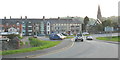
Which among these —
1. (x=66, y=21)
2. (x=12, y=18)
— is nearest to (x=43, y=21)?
(x=66, y=21)

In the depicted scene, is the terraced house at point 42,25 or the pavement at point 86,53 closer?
the pavement at point 86,53

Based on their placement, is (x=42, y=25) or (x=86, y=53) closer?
(x=86, y=53)

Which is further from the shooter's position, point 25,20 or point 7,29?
point 25,20

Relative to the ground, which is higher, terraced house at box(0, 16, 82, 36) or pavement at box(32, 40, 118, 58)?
terraced house at box(0, 16, 82, 36)

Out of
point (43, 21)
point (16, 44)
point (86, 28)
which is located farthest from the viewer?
point (86, 28)

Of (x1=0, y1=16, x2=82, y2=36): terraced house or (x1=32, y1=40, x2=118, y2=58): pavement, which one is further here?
(x1=0, y1=16, x2=82, y2=36): terraced house

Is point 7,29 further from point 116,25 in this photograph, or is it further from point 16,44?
point 16,44

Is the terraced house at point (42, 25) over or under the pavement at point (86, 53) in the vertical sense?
over

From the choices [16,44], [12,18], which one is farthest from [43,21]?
[16,44]

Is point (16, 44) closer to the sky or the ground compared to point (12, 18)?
closer to the ground

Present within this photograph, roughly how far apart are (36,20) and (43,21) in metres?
5.43

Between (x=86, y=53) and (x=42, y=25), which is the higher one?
(x=42, y=25)

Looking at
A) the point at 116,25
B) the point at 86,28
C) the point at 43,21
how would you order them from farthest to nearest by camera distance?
the point at 86,28 < the point at 43,21 < the point at 116,25

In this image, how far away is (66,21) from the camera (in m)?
127
